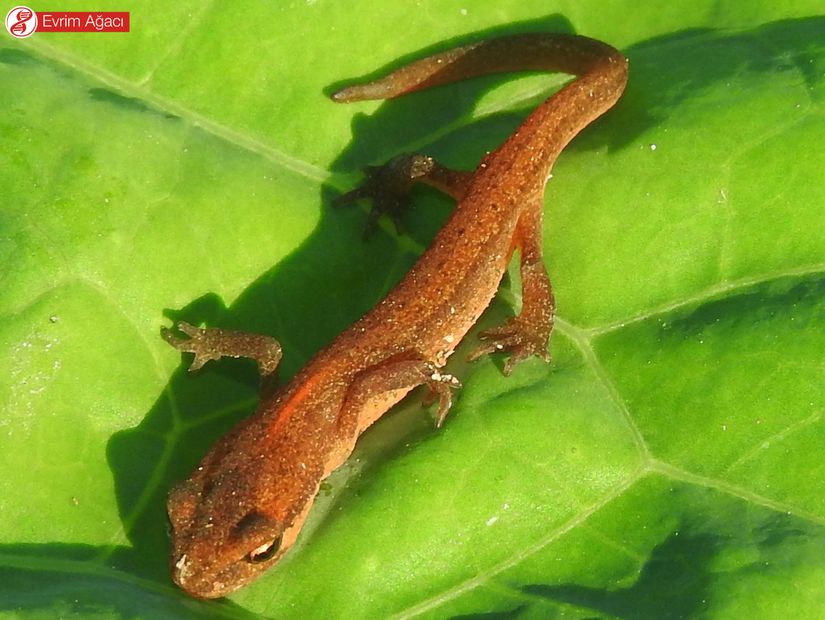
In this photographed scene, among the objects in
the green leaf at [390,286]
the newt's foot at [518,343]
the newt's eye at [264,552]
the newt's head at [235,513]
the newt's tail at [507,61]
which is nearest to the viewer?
the green leaf at [390,286]

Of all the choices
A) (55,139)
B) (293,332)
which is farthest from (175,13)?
(293,332)

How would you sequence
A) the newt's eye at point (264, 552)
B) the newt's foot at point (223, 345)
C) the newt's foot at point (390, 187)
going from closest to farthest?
the newt's eye at point (264, 552)
the newt's foot at point (223, 345)
the newt's foot at point (390, 187)

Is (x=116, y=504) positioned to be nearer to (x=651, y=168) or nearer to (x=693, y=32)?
(x=651, y=168)

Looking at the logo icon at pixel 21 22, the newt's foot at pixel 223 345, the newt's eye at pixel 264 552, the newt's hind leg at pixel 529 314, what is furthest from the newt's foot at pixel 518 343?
the logo icon at pixel 21 22

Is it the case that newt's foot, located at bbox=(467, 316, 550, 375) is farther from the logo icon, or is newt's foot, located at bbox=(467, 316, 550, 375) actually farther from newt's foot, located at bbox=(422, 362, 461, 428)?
the logo icon

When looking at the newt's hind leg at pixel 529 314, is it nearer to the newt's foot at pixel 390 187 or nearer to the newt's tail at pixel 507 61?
the newt's foot at pixel 390 187

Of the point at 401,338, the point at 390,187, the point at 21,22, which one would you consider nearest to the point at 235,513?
the point at 401,338
